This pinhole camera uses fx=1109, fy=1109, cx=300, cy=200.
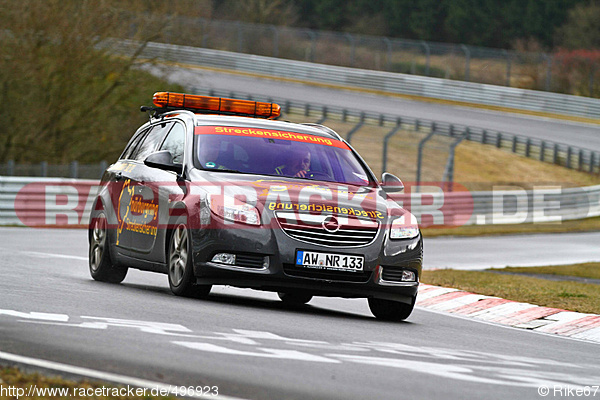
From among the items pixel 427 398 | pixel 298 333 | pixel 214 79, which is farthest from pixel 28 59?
pixel 214 79

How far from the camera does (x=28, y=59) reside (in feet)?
93.2

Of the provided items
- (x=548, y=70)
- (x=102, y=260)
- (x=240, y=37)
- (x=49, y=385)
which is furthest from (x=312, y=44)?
(x=49, y=385)

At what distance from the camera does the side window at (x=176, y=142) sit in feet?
35.2

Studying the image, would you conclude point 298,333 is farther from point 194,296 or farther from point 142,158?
point 142,158

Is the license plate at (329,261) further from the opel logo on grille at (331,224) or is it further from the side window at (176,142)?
the side window at (176,142)

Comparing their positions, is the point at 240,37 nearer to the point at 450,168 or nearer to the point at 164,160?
the point at 450,168

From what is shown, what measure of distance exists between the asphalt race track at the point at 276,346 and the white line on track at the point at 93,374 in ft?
0.31

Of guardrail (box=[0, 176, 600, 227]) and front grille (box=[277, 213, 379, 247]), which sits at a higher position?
front grille (box=[277, 213, 379, 247])

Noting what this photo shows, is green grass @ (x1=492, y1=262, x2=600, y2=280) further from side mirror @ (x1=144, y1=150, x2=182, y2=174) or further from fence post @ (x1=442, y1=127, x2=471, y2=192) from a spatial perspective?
fence post @ (x1=442, y1=127, x2=471, y2=192)

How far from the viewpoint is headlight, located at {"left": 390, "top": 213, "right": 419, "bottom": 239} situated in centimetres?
973

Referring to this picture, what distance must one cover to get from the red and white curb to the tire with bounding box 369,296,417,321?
121 centimetres

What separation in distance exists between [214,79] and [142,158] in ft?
157

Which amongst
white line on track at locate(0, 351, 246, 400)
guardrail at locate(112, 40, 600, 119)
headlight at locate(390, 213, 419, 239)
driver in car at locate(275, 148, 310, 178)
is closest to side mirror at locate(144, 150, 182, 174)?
driver in car at locate(275, 148, 310, 178)

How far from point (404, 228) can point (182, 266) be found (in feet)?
6.55
